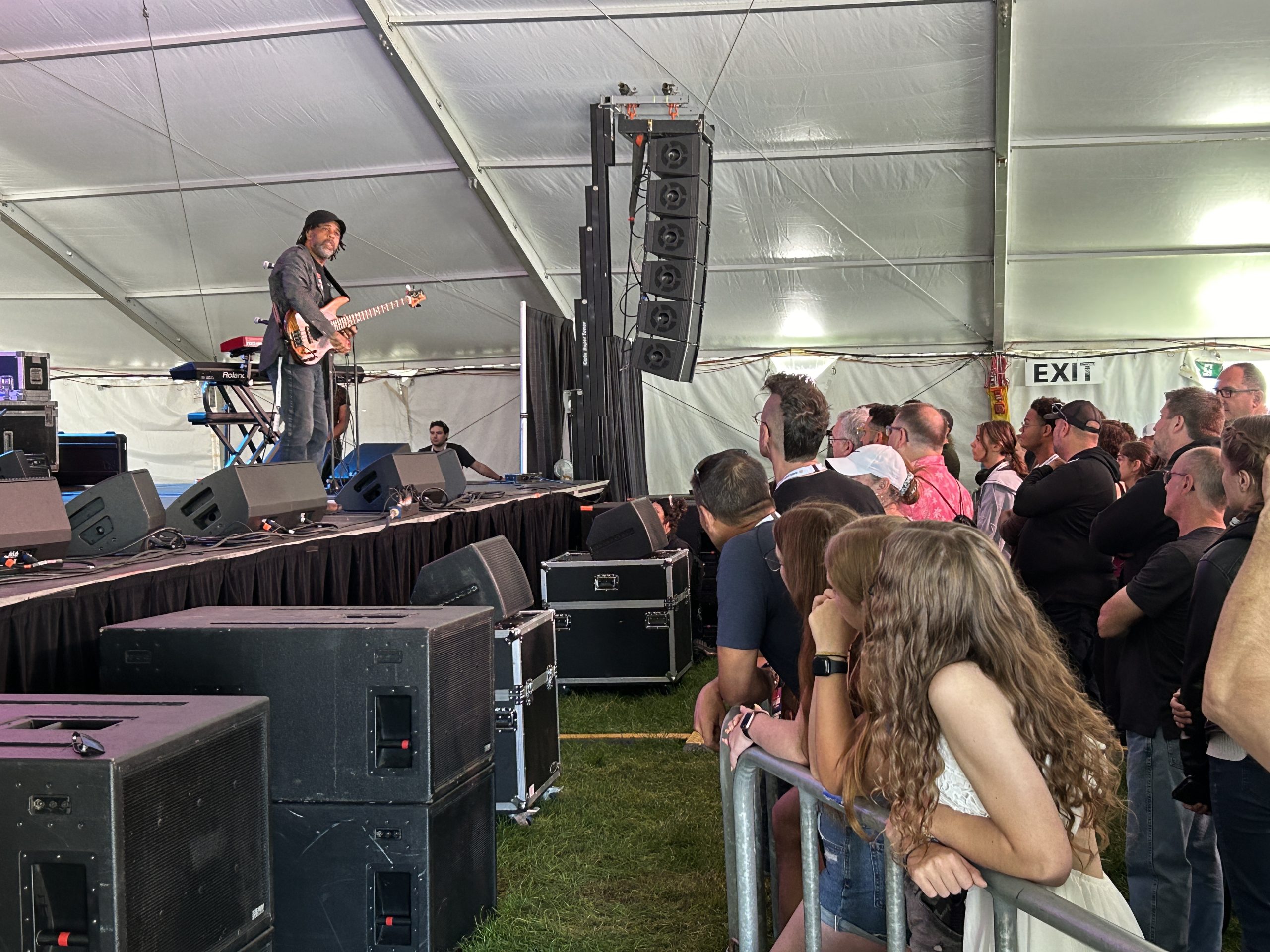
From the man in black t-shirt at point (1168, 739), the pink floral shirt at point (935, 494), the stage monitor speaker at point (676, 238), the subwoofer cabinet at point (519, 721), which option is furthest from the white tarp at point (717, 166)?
the man in black t-shirt at point (1168, 739)

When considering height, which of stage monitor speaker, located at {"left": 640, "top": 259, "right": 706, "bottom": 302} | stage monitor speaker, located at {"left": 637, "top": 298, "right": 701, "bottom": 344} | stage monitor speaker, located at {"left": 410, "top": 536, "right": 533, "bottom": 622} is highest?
stage monitor speaker, located at {"left": 640, "top": 259, "right": 706, "bottom": 302}

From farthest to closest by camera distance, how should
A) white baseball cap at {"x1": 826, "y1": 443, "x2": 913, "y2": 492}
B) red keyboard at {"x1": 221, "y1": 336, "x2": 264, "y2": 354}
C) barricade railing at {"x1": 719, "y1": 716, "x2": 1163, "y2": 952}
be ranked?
1. red keyboard at {"x1": 221, "y1": 336, "x2": 264, "y2": 354}
2. white baseball cap at {"x1": 826, "y1": 443, "x2": 913, "y2": 492}
3. barricade railing at {"x1": 719, "y1": 716, "x2": 1163, "y2": 952}

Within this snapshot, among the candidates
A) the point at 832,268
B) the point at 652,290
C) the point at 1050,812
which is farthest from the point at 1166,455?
the point at 832,268

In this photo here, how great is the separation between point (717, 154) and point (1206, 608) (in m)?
7.54

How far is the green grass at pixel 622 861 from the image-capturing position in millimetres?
2918

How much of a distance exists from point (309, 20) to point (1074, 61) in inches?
215

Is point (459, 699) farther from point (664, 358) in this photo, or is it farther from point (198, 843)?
point (664, 358)

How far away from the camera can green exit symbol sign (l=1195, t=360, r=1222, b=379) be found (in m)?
10.8

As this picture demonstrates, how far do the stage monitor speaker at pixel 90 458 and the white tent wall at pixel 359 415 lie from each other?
4.40 m

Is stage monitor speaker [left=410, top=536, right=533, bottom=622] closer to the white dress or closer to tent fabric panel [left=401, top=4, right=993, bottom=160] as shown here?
the white dress

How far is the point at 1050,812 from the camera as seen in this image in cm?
145

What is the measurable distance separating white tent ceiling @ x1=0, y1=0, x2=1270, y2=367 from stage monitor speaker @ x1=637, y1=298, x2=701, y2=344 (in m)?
1.79

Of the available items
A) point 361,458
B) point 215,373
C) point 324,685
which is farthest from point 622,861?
point 361,458

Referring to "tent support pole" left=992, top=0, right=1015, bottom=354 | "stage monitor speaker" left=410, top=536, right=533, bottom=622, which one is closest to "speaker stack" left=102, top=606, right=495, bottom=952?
"stage monitor speaker" left=410, top=536, right=533, bottom=622
